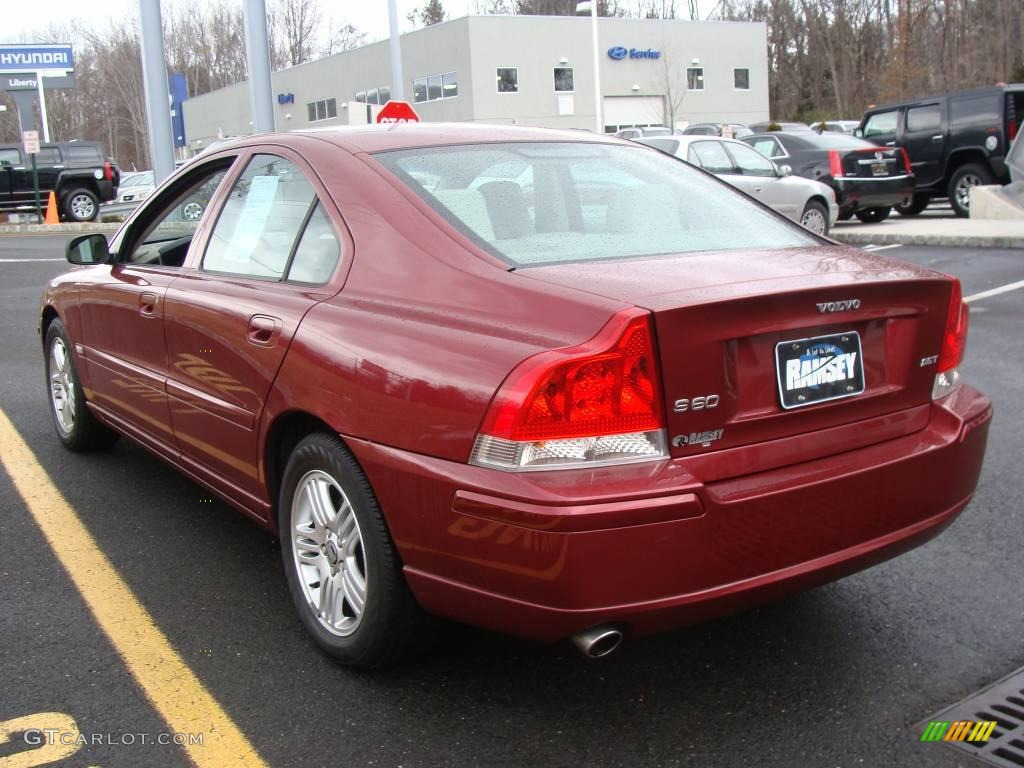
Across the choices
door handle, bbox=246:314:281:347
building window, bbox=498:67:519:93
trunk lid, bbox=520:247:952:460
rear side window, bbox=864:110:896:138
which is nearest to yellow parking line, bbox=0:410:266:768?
door handle, bbox=246:314:281:347

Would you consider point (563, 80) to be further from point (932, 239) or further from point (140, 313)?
point (140, 313)

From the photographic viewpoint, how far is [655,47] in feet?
176

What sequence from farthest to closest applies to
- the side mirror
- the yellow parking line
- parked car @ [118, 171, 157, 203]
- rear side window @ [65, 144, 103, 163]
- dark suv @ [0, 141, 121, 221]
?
parked car @ [118, 171, 157, 203]
rear side window @ [65, 144, 103, 163]
dark suv @ [0, 141, 121, 221]
the side mirror
the yellow parking line

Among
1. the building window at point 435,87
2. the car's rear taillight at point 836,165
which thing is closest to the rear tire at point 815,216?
the car's rear taillight at point 836,165

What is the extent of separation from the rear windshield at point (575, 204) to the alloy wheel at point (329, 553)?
33.4 inches

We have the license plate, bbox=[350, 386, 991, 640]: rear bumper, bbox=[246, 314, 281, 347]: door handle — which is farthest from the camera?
bbox=[246, 314, 281, 347]: door handle

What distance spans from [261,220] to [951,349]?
2.25 meters

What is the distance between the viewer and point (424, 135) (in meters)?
3.50

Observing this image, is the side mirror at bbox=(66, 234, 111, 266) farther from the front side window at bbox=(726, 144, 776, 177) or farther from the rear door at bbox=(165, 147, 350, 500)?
the front side window at bbox=(726, 144, 776, 177)

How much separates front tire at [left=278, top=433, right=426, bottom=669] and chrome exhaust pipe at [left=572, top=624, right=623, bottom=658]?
0.56 meters

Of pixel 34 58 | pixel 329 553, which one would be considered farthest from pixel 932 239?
pixel 34 58

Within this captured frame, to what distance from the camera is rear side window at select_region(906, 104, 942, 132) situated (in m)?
17.3

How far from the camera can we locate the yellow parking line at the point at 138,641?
2686mm

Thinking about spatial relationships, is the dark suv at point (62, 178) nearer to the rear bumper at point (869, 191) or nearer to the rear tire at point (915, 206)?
the rear bumper at point (869, 191)
